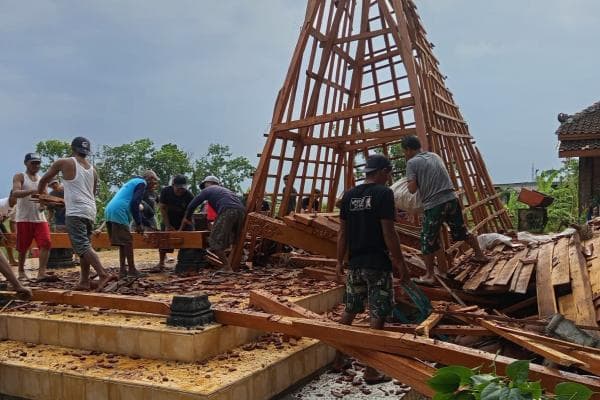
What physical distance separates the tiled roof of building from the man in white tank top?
11822 mm

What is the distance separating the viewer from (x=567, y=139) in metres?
13.0

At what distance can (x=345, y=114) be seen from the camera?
Result: 734cm

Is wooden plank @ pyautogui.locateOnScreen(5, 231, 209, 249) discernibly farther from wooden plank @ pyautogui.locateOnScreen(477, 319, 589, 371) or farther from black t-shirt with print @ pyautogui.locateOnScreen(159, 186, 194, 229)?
wooden plank @ pyautogui.locateOnScreen(477, 319, 589, 371)

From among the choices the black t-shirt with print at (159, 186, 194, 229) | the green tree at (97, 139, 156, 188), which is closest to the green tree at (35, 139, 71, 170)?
the green tree at (97, 139, 156, 188)

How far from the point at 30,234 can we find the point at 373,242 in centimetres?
507

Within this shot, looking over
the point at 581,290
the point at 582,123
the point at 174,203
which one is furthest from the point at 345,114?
the point at 582,123

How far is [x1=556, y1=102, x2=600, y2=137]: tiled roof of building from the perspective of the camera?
42.2ft

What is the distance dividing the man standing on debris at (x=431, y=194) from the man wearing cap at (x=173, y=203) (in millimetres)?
3760

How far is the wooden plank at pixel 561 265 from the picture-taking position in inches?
179

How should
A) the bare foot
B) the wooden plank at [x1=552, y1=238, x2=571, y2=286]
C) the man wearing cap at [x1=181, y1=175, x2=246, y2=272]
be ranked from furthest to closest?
the man wearing cap at [x1=181, y1=175, x2=246, y2=272] < the bare foot < the wooden plank at [x1=552, y1=238, x2=571, y2=286]

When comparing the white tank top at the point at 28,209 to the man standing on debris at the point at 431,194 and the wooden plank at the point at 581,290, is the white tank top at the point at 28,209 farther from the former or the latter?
the wooden plank at the point at 581,290

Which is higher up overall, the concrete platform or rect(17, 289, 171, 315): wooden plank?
rect(17, 289, 171, 315): wooden plank

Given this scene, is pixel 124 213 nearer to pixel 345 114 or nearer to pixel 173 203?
pixel 173 203

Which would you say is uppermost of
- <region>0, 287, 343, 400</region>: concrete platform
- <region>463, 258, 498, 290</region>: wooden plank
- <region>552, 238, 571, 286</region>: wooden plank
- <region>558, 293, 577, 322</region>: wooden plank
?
<region>552, 238, 571, 286</region>: wooden plank
